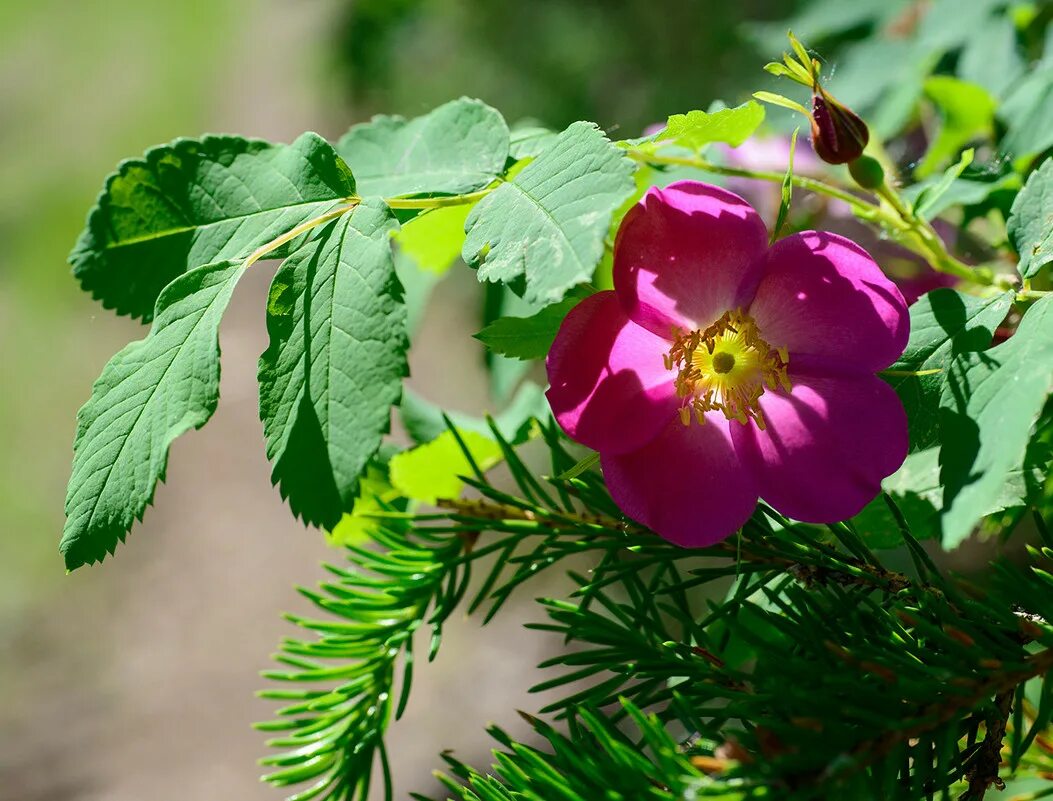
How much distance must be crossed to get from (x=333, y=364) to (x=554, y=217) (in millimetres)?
89

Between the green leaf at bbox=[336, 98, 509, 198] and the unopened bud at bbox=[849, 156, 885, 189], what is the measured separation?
0.15 meters

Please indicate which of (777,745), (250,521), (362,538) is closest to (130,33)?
(250,521)

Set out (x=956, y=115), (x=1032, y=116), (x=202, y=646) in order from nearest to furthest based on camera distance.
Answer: (x=1032, y=116), (x=956, y=115), (x=202, y=646)

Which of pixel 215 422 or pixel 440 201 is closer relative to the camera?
pixel 440 201

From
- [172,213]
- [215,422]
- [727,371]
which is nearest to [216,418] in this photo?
[215,422]

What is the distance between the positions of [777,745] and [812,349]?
0.46 ft

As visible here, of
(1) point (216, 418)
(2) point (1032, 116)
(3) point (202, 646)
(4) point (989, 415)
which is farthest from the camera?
(1) point (216, 418)

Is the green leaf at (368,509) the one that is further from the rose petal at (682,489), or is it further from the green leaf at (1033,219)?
the green leaf at (1033,219)

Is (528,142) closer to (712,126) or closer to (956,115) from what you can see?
(712,126)

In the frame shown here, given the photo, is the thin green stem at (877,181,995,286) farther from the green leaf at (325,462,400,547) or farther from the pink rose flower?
the green leaf at (325,462,400,547)

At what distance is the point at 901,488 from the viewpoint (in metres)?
0.41

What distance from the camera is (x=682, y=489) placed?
35 centimetres

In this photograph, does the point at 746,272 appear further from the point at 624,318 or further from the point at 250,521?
the point at 250,521

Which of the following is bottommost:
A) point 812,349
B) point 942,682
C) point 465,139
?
point 942,682
